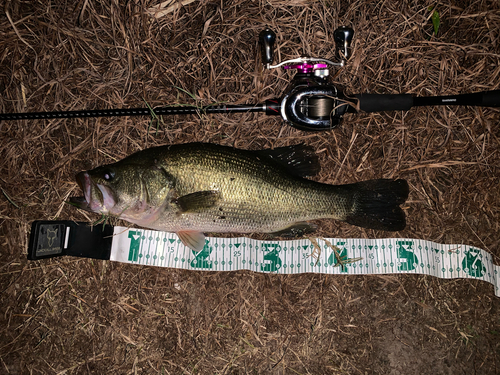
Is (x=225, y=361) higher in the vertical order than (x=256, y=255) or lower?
lower

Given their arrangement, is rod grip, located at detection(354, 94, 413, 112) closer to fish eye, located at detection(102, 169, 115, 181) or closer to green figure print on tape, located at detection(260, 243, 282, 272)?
green figure print on tape, located at detection(260, 243, 282, 272)

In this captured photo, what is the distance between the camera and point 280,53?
3189 mm

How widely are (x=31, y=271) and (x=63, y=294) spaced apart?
0.42m

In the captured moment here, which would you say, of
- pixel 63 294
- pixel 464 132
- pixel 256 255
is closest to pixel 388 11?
pixel 464 132

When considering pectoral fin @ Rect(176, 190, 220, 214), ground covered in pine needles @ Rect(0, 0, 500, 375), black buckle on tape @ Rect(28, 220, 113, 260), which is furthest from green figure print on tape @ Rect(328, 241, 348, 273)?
black buckle on tape @ Rect(28, 220, 113, 260)

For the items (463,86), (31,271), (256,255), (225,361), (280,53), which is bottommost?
(225,361)

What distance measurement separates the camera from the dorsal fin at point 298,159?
293 cm

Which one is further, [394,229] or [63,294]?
[63,294]

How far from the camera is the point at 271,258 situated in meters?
3.16

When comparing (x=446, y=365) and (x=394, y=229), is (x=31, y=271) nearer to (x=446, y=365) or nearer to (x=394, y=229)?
(x=394, y=229)

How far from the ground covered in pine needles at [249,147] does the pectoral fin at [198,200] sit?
0.77 m

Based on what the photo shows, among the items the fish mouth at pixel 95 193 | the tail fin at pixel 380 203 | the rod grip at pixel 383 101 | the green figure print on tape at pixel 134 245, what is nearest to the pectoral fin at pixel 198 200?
the fish mouth at pixel 95 193

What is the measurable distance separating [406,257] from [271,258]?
1.34 meters

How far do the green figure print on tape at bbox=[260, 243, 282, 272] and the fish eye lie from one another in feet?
5.15
